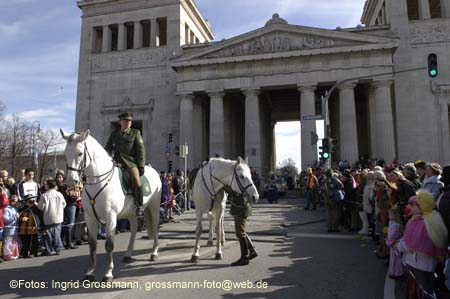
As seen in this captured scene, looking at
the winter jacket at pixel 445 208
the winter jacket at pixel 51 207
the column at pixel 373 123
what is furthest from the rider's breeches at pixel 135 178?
the column at pixel 373 123

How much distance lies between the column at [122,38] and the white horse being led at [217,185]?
37.7 metres

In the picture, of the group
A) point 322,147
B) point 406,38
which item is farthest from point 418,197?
point 406,38

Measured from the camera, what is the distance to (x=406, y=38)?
35.6 m

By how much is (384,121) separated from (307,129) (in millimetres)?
6637

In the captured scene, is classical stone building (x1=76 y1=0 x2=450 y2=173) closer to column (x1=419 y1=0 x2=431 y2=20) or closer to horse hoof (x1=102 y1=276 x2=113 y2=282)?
column (x1=419 y1=0 x2=431 y2=20)

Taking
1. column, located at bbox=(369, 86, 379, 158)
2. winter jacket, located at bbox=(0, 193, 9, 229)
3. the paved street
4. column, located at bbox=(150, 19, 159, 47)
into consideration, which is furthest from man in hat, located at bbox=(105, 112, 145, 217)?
column, located at bbox=(150, 19, 159, 47)

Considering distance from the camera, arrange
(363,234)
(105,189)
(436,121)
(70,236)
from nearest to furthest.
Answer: (105,189)
(70,236)
(363,234)
(436,121)

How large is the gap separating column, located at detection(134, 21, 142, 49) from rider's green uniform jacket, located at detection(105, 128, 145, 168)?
36968 millimetres

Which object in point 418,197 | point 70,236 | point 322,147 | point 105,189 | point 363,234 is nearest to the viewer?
point 418,197

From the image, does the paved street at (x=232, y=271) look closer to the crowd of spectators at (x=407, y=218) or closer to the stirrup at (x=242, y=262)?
the stirrup at (x=242, y=262)

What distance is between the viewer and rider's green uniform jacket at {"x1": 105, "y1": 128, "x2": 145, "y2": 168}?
758cm

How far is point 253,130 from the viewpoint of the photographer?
1351 inches

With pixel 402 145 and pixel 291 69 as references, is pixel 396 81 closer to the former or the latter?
pixel 402 145

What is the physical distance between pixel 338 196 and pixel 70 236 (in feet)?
31.0
